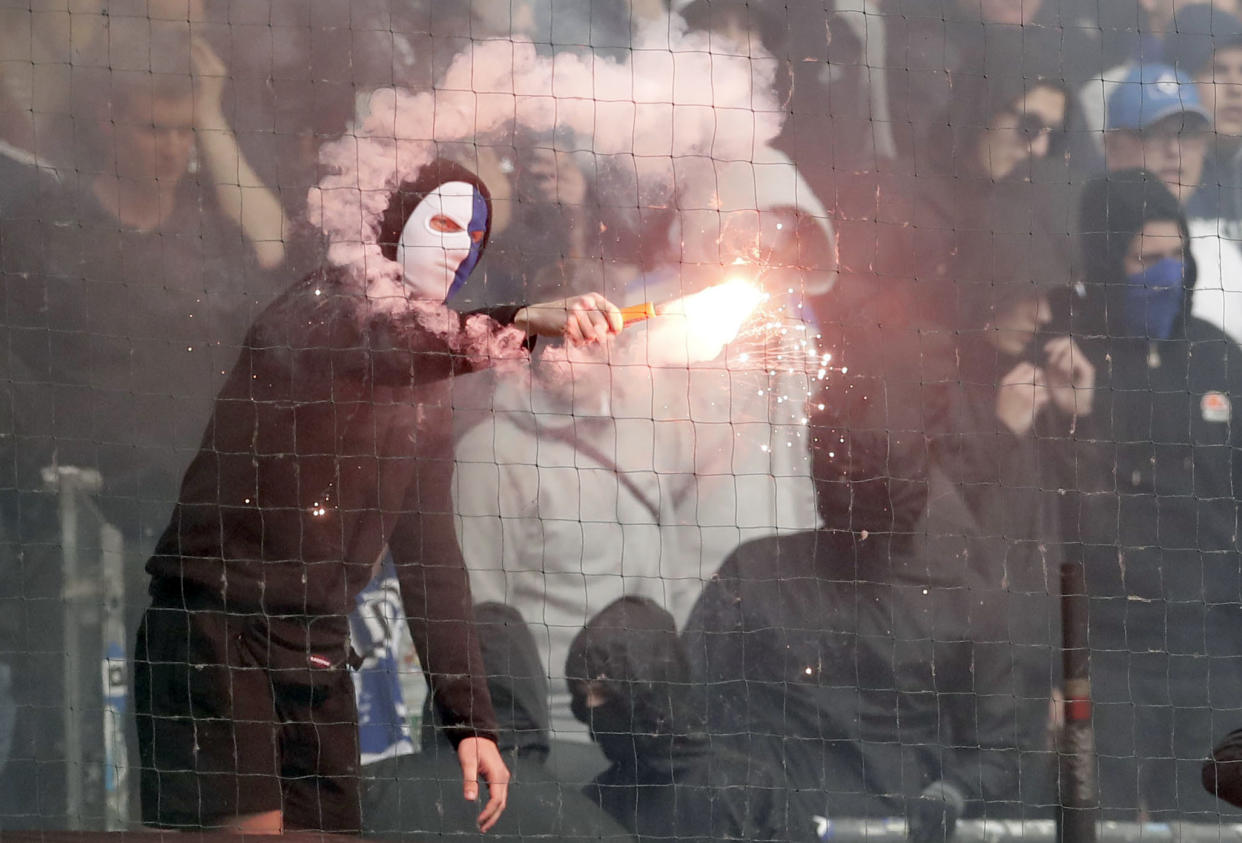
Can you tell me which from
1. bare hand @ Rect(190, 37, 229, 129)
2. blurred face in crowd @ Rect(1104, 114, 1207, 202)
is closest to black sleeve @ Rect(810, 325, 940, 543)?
blurred face in crowd @ Rect(1104, 114, 1207, 202)

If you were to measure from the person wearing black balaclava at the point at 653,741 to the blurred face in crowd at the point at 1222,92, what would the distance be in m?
1.50

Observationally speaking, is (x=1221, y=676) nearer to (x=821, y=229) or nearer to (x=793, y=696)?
(x=793, y=696)

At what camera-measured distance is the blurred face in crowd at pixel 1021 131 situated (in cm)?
238

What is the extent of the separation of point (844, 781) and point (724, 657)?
0.34 metres

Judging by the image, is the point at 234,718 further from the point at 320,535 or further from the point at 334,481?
the point at 334,481

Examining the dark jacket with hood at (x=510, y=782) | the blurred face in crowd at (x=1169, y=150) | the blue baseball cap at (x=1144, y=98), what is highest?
the blue baseball cap at (x=1144, y=98)

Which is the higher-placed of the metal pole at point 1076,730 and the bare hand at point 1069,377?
the bare hand at point 1069,377

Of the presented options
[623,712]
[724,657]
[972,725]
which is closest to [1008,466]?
[972,725]

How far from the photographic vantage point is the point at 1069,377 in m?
2.37

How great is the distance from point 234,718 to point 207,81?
3.94ft

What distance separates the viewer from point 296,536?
88.8 inches

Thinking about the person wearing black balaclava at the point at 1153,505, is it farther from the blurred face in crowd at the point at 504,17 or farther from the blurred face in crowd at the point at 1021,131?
the blurred face in crowd at the point at 504,17

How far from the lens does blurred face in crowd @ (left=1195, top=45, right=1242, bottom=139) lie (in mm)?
2424

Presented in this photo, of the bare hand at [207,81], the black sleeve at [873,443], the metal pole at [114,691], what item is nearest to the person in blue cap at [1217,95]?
the black sleeve at [873,443]
